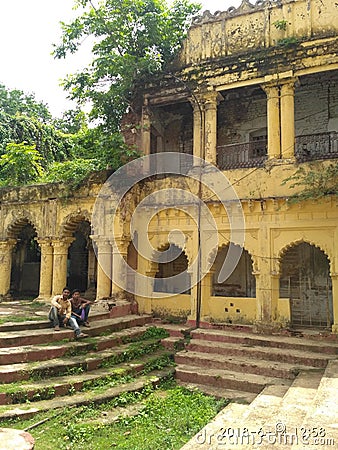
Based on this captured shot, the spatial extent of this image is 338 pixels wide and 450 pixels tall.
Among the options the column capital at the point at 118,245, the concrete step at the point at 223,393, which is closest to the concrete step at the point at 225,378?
the concrete step at the point at 223,393

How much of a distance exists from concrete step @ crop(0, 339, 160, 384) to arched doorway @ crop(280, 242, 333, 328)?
6151mm

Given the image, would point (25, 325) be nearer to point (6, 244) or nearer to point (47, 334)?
point (47, 334)

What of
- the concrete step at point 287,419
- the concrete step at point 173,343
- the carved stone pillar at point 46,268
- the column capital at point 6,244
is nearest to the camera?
the concrete step at point 287,419

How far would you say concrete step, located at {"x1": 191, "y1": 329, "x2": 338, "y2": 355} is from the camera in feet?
29.8

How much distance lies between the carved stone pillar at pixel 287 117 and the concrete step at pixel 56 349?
22.0ft

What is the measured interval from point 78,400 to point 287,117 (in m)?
8.99

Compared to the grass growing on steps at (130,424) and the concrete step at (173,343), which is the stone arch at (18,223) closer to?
the concrete step at (173,343)

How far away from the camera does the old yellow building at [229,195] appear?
10914 millimetres

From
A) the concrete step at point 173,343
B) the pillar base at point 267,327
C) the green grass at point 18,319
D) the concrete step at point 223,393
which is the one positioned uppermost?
the green grass at point 18,319

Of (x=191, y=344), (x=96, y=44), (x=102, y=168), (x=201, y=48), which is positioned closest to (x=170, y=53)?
(x=201, y=48)

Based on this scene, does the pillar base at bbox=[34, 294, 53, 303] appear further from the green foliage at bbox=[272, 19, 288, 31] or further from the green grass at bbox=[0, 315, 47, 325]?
the green foliage at bbox=[272, 19, 288, 31]

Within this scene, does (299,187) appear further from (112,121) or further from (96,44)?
(96,44)

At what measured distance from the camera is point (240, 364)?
845cm

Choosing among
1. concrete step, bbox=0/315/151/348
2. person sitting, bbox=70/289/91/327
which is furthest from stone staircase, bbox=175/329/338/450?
person sitting, bbox=70/289/91/327
